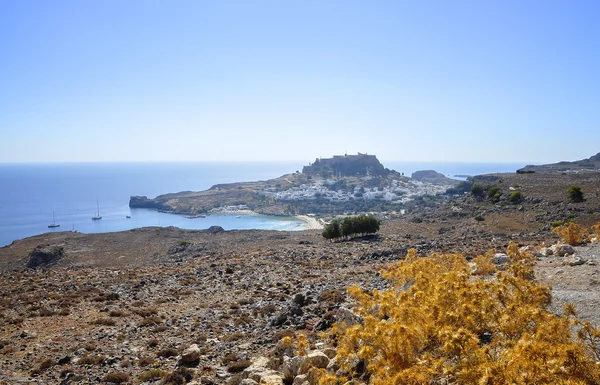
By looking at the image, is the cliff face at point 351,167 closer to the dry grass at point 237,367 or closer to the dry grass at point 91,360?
the dry grass at point 91,360

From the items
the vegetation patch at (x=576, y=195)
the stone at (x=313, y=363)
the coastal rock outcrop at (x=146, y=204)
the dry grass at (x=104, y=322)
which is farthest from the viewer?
the coastal rock outcrop at (x=146, y=204)

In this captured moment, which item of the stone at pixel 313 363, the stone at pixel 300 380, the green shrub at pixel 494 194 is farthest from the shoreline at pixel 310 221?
the stone at pixel 300 380

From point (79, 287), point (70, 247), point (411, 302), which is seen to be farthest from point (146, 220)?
point (411, 302)

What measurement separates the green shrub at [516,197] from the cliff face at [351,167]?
444ft

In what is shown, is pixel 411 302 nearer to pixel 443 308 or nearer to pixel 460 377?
pixel 443 308

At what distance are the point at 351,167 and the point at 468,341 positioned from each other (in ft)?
602

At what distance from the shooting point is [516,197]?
1693 inches

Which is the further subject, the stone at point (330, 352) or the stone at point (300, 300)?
the stone at point (300, 300)

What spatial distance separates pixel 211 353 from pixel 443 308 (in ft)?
22.2

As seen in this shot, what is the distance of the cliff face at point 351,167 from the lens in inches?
7165

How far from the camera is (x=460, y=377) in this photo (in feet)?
12.6

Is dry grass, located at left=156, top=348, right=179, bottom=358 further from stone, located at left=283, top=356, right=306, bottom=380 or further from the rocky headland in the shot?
the rocky headland

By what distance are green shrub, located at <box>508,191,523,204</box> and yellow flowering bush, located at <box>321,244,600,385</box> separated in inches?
1656

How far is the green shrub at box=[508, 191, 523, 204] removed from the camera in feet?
140
